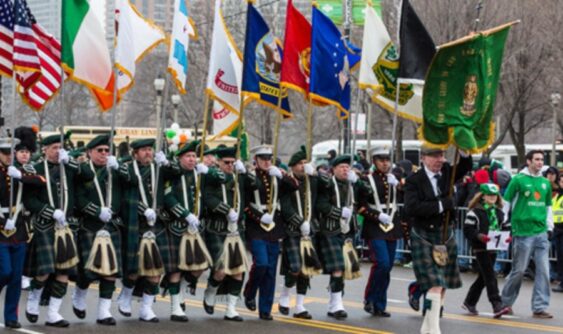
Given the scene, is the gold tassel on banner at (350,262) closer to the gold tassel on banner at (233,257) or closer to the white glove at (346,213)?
the white glove at (346,213)

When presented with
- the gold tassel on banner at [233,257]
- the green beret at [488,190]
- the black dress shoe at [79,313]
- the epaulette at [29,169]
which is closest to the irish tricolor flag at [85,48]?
the epaulette at [29,169]

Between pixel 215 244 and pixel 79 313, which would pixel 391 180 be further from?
pixel 79 313

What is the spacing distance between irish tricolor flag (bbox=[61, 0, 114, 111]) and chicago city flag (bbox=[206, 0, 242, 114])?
1225 mm

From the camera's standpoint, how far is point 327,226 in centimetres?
1166

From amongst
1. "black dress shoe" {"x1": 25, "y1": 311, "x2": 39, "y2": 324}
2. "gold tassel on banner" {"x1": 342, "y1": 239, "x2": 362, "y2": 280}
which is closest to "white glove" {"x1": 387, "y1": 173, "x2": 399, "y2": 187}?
"gold tassel on banner" {"x1": 342, "y1": 239, "x2": 362, "y2": 280}

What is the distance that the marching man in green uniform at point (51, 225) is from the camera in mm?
10273

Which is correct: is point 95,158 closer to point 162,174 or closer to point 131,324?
point 162,174

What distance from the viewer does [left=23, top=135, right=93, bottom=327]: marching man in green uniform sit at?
33.7 ft

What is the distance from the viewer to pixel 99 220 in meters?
10.7

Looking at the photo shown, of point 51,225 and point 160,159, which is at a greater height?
point 160,159

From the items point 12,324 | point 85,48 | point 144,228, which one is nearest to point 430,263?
point 144,228

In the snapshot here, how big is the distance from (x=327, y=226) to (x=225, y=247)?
4.16 feet

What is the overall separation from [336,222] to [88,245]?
2849 mm

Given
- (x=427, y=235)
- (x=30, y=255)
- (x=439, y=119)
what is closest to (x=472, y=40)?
(x=439, y=119)
